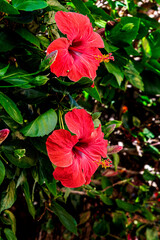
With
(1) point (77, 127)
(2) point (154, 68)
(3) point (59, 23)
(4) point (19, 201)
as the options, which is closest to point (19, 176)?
(1) point (77, 127)

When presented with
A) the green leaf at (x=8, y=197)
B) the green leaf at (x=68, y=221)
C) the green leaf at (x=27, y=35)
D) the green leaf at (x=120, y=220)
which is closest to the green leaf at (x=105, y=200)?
the green leaf at (x=120, y=220)

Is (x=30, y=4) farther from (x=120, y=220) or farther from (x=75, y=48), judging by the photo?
(x=120, y=220)

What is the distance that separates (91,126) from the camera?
67 centimetres

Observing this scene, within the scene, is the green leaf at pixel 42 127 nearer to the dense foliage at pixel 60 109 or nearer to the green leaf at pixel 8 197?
the dense foliage at pixel 60 109

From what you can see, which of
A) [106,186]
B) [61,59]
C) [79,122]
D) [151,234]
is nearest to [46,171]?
[79,122]

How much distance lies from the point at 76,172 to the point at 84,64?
33 centimetres

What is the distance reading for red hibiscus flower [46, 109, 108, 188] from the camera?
610 millimetres

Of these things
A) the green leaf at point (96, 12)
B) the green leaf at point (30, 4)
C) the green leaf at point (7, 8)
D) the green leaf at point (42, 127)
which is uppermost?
the green leaf at point (7, 8)

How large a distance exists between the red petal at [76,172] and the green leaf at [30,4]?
1.39 ft

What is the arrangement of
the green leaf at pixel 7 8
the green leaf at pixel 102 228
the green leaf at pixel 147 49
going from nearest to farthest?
the green leaf at pixel 7 8, the green leaf at pixel 147 49, the green leaf at pixel 102 228

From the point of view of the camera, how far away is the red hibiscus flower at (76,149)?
610mm

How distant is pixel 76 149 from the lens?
0.72 metres

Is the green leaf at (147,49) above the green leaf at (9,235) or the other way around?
above

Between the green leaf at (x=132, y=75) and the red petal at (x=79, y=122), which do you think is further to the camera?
the green leaf at (x=132, y=75)
